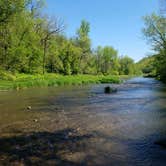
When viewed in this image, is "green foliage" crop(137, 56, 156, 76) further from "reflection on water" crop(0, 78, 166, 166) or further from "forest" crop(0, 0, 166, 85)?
"reflection on water" crop(0, 78, 166, 166)

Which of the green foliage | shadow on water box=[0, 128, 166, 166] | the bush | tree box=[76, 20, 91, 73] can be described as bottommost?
shadow on water box=[0, 128, 166, 166]

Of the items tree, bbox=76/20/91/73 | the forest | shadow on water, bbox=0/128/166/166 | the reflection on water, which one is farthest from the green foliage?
shadow on water, bbox=0/128/166/166

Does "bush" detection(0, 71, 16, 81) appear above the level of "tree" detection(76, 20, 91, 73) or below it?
below

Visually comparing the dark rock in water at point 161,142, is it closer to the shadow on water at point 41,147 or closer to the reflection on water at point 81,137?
→ the reflection on water at point 81,137

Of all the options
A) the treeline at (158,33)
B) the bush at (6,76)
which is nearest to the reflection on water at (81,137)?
the bush at (6,76)

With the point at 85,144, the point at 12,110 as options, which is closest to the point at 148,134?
the point at 85,144

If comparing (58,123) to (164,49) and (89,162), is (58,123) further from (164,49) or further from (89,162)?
(164,49)

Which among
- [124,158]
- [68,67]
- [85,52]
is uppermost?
[85,52]

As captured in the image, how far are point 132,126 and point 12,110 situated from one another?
25.5ft

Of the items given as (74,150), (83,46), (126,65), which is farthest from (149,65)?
(74,150)

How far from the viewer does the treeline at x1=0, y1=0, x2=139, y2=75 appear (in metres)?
30.0

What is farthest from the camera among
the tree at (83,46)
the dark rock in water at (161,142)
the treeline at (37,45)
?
the tree at (83,46)

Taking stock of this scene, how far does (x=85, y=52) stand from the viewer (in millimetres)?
73938

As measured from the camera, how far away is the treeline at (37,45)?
30.0 meters
